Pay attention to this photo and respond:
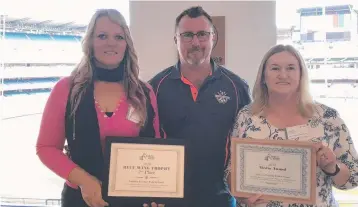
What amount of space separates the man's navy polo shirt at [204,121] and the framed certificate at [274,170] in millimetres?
343

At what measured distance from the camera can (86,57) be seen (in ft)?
6.06

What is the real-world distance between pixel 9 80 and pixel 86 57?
98.1 inches

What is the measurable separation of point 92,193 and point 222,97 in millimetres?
917

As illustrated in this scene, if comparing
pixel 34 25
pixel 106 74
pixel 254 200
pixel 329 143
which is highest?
pixel 34 25

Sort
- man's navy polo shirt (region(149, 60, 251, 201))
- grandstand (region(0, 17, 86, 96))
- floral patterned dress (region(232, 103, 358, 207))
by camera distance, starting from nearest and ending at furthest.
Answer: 1. floral patterned dress (region(232, 103, 358, 207))
2. man's navy polo shirt (region(149, 60, 251, 201))
3. grandstand (region(0, 17, 86, 96))

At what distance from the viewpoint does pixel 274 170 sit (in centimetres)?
165

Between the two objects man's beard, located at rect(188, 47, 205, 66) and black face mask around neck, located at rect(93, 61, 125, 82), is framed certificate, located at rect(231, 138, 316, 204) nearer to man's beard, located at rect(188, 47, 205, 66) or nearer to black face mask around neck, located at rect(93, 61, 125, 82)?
man's beard, located at rect(188, 47, 205, 66)

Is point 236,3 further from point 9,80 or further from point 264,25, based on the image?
point 9,80

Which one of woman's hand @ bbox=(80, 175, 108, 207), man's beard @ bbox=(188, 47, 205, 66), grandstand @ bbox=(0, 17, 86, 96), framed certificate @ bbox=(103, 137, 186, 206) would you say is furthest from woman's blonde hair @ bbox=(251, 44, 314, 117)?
grandstand @ bbox=(0, 17, 86, 96)

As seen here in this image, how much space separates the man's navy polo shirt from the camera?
203 centimetres

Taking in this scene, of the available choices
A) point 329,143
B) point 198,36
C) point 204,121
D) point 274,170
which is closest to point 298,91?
point 329,143

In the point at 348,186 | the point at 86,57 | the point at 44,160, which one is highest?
the point at 86,57

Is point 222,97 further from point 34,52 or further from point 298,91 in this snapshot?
point 34,52

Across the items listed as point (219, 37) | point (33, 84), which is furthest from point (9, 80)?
point (219, 37)
